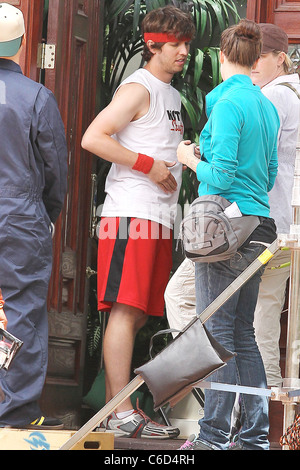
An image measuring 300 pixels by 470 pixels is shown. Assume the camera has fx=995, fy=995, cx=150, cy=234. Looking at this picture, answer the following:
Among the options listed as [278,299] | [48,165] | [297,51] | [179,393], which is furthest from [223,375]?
[297,51]

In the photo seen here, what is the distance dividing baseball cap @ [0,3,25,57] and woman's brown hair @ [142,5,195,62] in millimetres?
915

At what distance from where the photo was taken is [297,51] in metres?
4.96

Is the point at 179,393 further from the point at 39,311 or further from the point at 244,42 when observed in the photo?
the point at 244,42

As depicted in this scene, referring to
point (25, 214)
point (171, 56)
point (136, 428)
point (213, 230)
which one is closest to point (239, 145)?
point (213, 230)

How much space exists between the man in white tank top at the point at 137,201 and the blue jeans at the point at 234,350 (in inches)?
34.4

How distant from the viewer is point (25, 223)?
4215 millimetres

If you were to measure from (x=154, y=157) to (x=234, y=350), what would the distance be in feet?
4.54

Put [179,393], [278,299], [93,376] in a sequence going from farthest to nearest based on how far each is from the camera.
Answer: [93,376], [278,299], [179,393]

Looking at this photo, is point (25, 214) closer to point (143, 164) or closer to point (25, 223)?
point (25, 223)

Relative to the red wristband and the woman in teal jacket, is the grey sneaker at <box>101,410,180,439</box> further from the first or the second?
the red wristband

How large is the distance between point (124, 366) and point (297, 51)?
1.78 metres

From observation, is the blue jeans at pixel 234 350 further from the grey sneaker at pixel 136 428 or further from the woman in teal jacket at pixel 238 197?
the grey sneaker at pixel 136 428

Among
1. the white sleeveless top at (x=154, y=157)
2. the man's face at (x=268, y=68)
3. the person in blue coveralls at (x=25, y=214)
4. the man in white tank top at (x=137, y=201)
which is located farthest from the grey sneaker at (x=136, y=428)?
the man's face at (x=268, y=68)
